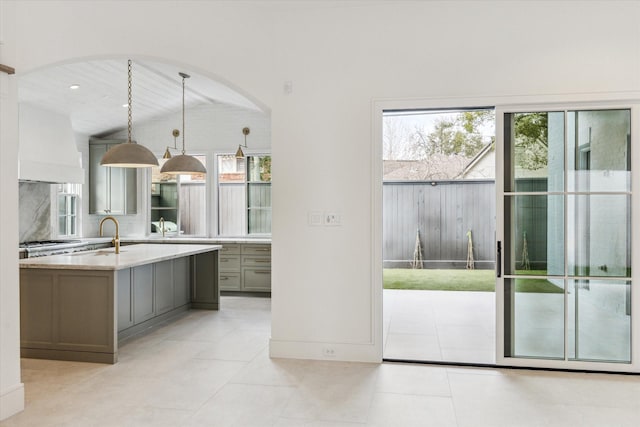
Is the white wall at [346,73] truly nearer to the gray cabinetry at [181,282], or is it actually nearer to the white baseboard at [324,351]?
the white baseboard at [324,351]

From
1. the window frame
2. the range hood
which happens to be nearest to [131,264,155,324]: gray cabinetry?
the range hood

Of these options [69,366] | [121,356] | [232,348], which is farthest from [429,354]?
[69,366]

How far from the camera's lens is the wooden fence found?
29.8 feet

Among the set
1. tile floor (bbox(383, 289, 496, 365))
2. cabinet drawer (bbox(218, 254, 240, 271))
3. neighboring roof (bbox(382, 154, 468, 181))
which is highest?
neighboring roof (bbox(382, 154, 468, 181))

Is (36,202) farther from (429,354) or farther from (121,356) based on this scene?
(429,354)

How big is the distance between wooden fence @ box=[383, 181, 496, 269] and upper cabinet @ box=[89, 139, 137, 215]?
16.1 feet

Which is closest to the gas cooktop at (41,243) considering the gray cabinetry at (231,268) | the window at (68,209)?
the window at (68,209)

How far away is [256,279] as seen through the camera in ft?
22.9

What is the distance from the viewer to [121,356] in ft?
13.2

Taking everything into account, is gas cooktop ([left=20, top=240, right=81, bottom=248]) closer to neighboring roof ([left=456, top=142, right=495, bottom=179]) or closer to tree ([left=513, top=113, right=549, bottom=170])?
tree ([left=513, top=113, right=549, bottom=170])

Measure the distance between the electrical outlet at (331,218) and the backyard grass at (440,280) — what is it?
4.20 metres

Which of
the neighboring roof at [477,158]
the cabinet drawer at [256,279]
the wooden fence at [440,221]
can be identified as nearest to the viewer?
the cabinet drawer at [256,279]

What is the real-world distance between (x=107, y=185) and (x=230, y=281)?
277 cm

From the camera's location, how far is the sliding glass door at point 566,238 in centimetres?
359
